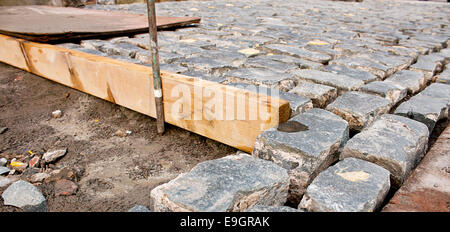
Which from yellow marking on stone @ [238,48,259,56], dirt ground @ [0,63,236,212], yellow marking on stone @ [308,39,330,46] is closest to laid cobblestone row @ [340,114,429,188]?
dirt ground @ [0,63,236,212]

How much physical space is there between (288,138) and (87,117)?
147cm

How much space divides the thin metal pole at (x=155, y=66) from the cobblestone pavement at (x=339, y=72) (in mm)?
466

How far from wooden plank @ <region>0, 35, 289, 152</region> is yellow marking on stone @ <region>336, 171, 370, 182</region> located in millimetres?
396

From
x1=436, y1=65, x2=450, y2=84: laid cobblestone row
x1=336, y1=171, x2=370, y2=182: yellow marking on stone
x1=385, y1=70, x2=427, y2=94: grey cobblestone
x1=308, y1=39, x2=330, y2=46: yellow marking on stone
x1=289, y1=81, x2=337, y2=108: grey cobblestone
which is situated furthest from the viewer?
x1=308, y1=39, x2=330, y2=46: yellow marking on stone

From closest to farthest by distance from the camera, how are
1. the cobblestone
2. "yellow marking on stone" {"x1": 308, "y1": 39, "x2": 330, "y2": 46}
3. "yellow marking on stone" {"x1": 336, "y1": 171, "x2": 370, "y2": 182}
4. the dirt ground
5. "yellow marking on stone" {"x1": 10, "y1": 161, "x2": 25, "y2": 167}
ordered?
"yellow marking on stone" {"x1": 336, "y1": 171, "x2": 370, "y2": 182}, the dirt ground, "yellow marking on stone" {"x1": 10, "y1": 161, "x2": 25, "y2": 167}, the cobblestone, "yellow marking on stone" {"x1": 308, "y1": 39, "x2": 330, "y2": 46}

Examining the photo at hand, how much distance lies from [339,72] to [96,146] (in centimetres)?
182

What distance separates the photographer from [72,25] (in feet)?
10.8

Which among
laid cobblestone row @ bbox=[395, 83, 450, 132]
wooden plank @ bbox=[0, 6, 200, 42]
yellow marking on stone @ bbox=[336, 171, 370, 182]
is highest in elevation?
wooden plank @ bbox=[0, 6, 200, 42]

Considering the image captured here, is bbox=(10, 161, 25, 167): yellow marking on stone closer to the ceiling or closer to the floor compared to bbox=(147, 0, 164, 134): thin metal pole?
closer to the floor

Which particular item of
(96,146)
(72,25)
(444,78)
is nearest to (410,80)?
(444,78)

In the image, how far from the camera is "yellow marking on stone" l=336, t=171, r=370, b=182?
1.20 meters

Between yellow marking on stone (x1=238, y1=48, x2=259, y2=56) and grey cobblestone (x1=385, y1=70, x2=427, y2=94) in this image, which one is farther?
yellow marking on stone (x1=238, y1=48, x2=259, y2=56)

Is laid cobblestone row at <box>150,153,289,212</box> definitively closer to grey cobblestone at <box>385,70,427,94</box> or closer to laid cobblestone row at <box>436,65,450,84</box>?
grey cobblestone at <box>385,70,427,94</box>

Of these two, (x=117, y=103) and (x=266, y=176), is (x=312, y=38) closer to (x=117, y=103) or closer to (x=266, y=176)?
(x=117, y=103)
